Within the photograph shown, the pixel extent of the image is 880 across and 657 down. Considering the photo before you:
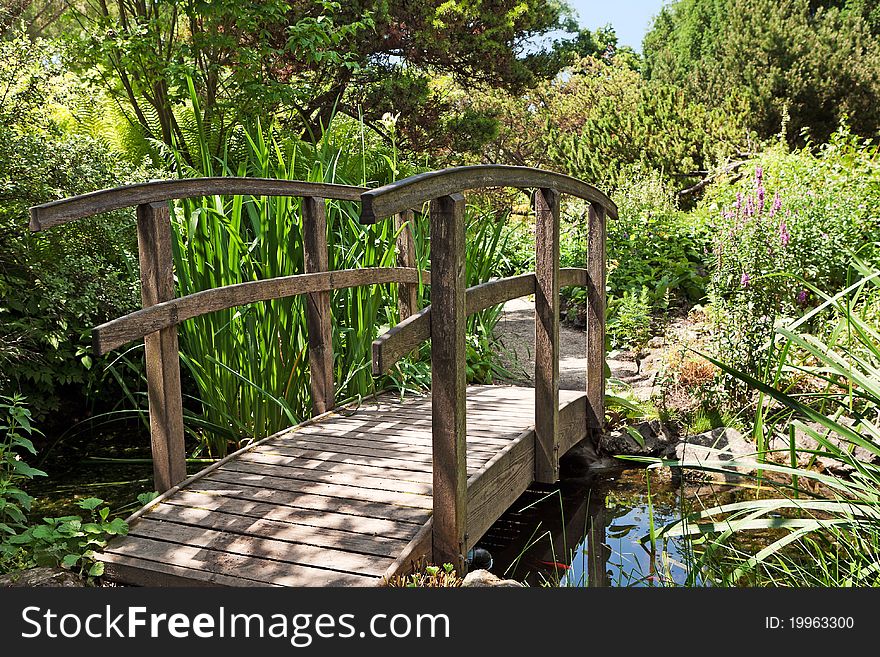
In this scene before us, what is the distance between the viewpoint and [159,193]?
2867 millimetres

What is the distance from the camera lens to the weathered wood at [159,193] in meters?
2.49

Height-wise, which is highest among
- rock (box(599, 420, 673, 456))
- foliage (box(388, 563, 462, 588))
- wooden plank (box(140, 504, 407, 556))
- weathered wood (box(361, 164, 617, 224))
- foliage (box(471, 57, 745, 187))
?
foliage (box(471, 57, 745, 187))

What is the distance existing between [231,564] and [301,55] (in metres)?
5.56

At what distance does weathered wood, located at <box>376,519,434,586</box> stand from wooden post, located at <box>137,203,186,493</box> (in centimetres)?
104

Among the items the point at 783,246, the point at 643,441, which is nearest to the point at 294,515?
the point at 643,441

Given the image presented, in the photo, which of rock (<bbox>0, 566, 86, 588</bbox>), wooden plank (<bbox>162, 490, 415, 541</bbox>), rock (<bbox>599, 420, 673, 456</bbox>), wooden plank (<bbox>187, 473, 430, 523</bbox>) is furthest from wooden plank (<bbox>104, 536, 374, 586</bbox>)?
rock (<bbox>599, 420, 673, 456</bbox>)

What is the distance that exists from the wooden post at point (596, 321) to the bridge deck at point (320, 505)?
0.71 metres

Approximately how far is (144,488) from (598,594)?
8.11ft

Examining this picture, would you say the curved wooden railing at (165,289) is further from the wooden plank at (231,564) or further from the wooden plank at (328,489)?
the wooden plank at (231,564)

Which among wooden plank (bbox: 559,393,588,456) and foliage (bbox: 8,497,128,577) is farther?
wooden plank (bbox: 559,393,588,456)

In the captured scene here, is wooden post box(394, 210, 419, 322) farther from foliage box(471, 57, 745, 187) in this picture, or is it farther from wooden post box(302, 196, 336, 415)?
foliage box(471, 57, 745, 187)

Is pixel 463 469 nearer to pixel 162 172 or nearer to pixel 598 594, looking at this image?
pixel 598 594

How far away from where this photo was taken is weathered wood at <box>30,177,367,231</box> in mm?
2488

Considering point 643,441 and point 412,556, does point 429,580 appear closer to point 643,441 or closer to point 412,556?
point 412,556
